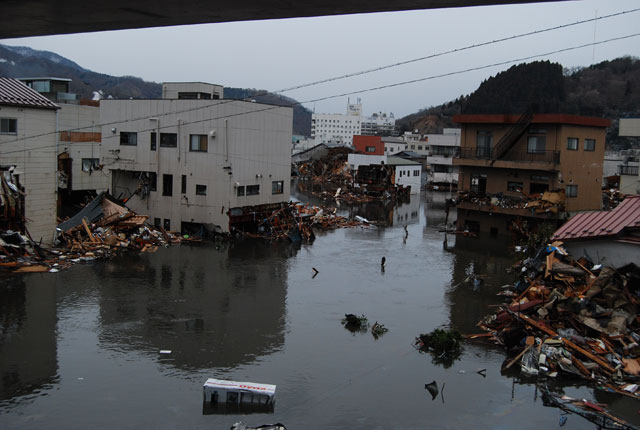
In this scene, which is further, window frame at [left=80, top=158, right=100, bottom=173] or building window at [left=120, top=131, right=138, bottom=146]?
window frame at [left=80, top=158, right=100, bottom=173]

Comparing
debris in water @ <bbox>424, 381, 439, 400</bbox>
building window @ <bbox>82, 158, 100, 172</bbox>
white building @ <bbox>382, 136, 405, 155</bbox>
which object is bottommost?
debris in water @ <bbox>424, 381, 439, 400</bbox>

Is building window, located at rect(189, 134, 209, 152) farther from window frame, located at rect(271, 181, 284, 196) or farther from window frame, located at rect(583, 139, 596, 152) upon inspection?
window frame, located at rect(583, 139, 596, 152)

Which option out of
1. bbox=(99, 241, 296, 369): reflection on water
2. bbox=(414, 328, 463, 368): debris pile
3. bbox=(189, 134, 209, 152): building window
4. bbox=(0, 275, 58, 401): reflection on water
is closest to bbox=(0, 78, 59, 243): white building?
bbox=(99, 241, 296, 369): reflection on water

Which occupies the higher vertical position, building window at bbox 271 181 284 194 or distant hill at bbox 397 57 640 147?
distant hill at bbox 397 57 640 147

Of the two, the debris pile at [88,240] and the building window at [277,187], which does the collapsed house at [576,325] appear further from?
the building window at [277,187]

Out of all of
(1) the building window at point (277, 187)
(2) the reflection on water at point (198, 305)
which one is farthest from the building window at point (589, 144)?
Answer: (2) the reflection on water at point (198, 305)

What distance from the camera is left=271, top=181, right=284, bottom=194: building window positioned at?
93.8ft

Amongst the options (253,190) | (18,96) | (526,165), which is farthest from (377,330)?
(526,165)

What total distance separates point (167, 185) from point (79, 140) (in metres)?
9.83

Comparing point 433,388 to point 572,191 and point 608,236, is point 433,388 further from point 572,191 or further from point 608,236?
point 572,191

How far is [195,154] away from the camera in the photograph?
84.6 feet

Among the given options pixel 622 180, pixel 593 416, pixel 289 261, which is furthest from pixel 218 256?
pixel 622 180

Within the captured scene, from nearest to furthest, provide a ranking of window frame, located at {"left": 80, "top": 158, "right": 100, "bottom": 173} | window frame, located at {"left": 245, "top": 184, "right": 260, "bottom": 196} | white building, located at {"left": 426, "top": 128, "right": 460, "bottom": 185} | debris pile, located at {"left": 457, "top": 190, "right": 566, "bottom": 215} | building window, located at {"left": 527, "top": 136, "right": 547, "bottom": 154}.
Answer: window frame, located at {"left": 245, "top": 184, "right": 260, "bottom": 196} < debris pile, located at {"left": 457, "top": 190, "right": 566, "bottom": 215} < building window, located at {"left": 527, "top": 136, "right": 547, "bottom": 154} < window frame, located at {"left": 80, "top": 158, "right": 100, "bottom": 173} < white building, located at {"left": 426, "top": 128, "right": 460, "bottom": 185}

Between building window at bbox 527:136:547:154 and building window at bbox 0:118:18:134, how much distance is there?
24.3 m
